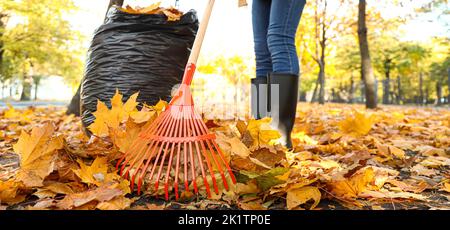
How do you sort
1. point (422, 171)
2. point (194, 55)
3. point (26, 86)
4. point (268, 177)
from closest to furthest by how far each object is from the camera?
point (268, 177) → point (194, 55) → point (422, 171) → point (26, 86)

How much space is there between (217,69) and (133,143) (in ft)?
66.9

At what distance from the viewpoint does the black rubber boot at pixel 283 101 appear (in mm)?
1952

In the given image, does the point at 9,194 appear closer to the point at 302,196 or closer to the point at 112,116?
the point at 112,116

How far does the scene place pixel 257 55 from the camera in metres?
2.32

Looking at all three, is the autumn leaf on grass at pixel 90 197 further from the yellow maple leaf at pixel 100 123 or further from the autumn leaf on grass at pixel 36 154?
the yellow maple leaf at pixel 100 123

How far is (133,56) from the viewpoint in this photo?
2.12 meters

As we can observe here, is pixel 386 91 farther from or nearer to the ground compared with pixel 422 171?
farther from the ground

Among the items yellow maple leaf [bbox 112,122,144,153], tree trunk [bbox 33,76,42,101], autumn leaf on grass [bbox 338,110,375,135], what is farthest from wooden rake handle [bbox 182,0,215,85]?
tree trunk [bbox 33,76,42,101]

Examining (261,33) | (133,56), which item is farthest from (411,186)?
(133,56)

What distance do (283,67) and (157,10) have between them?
2.69ft

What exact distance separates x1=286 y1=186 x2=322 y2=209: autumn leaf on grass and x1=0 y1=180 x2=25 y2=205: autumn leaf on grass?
85 cm

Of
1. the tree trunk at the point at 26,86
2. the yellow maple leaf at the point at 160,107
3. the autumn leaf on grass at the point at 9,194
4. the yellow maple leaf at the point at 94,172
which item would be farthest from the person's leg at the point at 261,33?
the tree trunk at the point at 26,86

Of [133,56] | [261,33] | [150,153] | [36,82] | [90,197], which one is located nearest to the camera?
[90,197]
